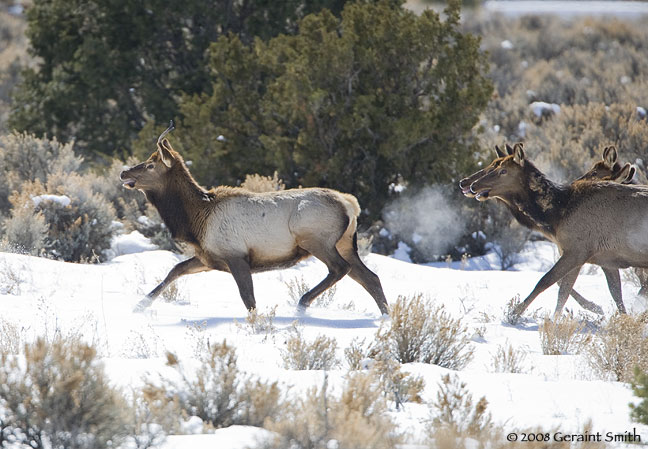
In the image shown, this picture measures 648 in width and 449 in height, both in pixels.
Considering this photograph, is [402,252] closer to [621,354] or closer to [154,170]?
[154,170]

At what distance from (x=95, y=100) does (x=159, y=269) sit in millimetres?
8138

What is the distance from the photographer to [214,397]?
5.19m

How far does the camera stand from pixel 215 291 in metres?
10.9

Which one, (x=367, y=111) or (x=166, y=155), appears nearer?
(x=166, y=155)

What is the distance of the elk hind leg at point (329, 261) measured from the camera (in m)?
9.35

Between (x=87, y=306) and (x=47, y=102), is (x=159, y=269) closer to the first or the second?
(x=87, y=306)

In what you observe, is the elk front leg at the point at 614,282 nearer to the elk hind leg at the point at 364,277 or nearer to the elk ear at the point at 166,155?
the elk hind leg at the point at 364,277

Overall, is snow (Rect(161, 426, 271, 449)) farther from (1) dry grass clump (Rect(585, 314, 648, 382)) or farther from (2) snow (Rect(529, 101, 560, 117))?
(2) snow (Rect(529, 101, 560, 117))

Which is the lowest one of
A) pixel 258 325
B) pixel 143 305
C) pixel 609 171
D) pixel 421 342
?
pixel 421 342

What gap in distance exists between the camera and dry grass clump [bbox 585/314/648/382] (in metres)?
6.71

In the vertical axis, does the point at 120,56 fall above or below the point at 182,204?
above

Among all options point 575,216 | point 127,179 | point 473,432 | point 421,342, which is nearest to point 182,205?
point 127,179

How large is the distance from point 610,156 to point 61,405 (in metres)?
7.90

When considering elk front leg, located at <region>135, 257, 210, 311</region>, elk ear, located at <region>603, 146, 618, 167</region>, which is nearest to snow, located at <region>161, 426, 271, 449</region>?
elk front leg, located at <region>135, 257, 210, 311</region>
